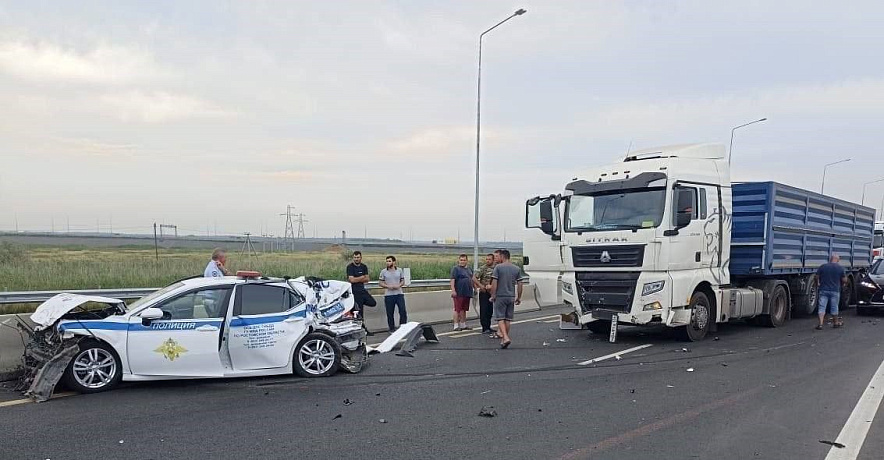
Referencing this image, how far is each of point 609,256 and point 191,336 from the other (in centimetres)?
680

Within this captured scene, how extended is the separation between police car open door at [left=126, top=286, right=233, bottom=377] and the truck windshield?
6373mm

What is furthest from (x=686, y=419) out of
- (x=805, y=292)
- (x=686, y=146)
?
(x=805, y=292)

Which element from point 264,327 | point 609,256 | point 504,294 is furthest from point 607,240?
point 264,327

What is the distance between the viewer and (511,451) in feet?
18.1

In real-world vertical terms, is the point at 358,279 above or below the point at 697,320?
above

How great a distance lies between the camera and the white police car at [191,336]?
7.68 m

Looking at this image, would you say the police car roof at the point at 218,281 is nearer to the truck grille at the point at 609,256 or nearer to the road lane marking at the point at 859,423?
the truck grille at the point at 609,256

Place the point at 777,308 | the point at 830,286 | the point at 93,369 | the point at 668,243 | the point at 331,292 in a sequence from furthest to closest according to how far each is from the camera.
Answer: the point at 777,308 < the point at 830,286 < the point at 668,243 < the point at 331,292 < the point at 93,369

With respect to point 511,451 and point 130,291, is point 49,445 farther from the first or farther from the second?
point 130,291

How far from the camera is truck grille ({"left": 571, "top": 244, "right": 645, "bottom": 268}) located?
1095 centimetres

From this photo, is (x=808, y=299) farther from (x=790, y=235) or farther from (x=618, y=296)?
(x=618, y=296)

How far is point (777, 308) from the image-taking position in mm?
14203

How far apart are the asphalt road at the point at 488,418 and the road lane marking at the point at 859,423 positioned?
0.25 ft

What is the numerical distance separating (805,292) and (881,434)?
10430mm
